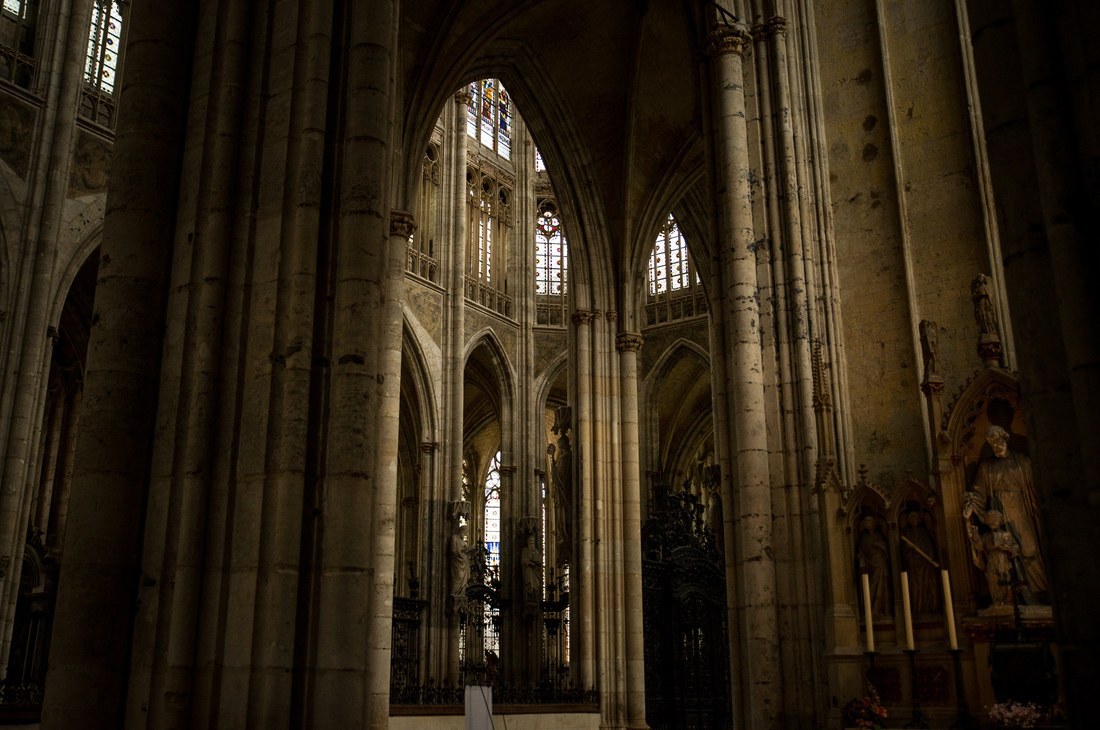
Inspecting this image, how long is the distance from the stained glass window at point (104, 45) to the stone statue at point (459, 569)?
1188 cm

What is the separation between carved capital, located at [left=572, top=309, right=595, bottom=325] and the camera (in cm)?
1853

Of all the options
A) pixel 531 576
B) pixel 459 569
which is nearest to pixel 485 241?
pixel 531 576

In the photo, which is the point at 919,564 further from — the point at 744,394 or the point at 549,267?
the point at 549,267

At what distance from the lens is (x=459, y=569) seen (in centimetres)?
2291

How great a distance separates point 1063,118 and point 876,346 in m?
7.11

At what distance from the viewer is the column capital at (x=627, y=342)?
1852 centimetres

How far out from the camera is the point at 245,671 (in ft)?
16.2

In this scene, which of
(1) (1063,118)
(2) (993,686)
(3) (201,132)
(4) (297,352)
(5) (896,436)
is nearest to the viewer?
(1) (1063,118)

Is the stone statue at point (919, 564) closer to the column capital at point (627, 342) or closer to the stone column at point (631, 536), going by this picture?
the stone column at point (631, 536)

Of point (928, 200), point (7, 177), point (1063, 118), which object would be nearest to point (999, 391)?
point (928, 200)

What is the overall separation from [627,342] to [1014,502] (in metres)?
10.9

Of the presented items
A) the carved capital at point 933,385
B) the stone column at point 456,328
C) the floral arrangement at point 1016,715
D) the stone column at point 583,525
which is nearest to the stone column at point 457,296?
the stone column at point 456,328

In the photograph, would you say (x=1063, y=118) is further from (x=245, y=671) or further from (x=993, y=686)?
(x=993, y=686)

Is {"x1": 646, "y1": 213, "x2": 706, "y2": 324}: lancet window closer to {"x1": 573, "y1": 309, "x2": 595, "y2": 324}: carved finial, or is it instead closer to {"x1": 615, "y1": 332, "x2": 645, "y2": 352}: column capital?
{"x1": 615, "y1": 332, "x2": 645, "y2": 352}: column capital
